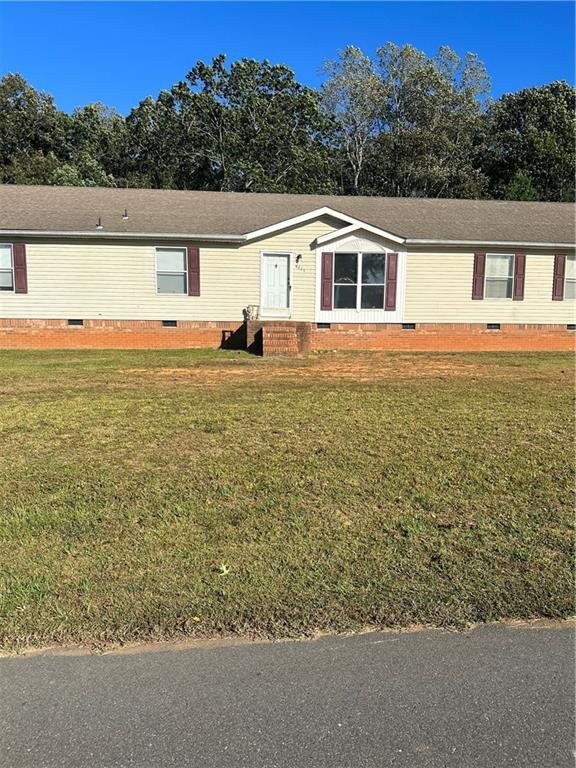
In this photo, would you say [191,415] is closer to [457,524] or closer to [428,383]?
[457,524]

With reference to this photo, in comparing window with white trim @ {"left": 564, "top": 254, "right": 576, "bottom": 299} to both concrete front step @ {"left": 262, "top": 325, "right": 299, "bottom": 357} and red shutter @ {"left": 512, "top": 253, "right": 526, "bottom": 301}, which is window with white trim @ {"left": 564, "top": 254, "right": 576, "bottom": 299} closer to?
red shutter @ {"left": 512, "top": 253, "right": 526, "bottom": 301}

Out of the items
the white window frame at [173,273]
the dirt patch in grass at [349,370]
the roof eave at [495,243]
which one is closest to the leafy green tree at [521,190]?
the roof eave at [495,243]

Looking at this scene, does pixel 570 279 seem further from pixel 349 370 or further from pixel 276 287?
pixel 349 370

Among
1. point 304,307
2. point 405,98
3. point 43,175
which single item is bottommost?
point 304,307

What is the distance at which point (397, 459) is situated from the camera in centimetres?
531

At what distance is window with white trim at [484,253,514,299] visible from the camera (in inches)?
642

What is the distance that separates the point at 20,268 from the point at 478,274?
1184 centimetres

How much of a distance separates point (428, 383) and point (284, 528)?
5942 mm

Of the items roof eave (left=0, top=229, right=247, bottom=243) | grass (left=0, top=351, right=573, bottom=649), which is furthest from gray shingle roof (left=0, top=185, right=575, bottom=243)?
grass (left=0, top=351, right=573, bottom=649)

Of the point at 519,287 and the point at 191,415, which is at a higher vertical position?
the point at 519,287

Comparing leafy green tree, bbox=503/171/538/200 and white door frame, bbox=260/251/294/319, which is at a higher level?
leafy green tree, bbox=503/171/538/200

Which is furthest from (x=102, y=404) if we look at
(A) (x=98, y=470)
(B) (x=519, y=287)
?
(B) (x=519, y=287)

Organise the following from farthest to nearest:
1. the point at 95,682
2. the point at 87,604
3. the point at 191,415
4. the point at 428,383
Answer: the point at 428,383
the point at 191,415
the point at 87,604
the point at 95,682

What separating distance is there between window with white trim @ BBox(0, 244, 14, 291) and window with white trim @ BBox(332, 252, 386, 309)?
8192 mm
